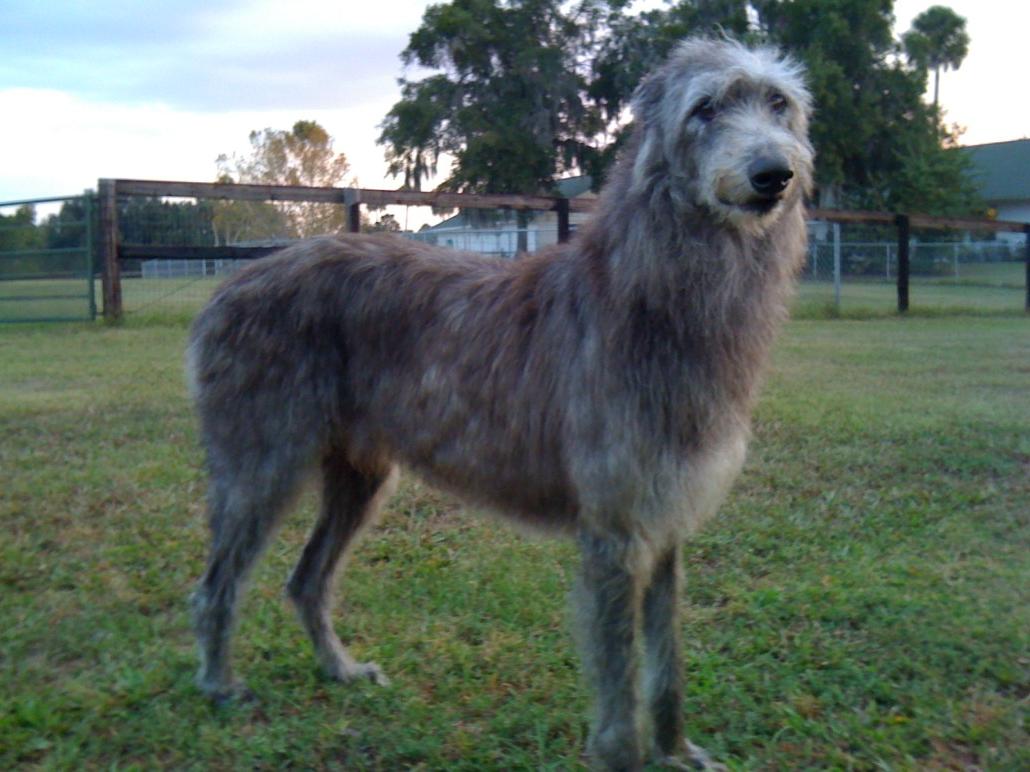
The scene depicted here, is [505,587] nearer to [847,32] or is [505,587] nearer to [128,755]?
[128,755]

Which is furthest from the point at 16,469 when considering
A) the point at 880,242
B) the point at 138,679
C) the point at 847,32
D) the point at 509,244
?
the point at 847,32

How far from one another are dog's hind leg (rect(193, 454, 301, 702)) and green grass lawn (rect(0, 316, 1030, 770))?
198 mm

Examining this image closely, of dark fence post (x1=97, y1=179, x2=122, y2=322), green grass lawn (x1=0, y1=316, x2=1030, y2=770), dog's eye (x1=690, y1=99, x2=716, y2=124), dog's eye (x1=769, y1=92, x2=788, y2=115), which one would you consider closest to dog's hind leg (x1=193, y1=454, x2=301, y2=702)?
green grass lawn (x1=0, y1=316, x2=1030, y2=770)

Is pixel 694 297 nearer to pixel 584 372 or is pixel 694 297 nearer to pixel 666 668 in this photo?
pixel 584 372

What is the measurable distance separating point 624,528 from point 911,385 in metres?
7.99

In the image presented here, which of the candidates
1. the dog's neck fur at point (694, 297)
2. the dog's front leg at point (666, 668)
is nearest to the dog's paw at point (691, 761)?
the dog's front leg at point (666, 668)

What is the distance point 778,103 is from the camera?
3.52 meters

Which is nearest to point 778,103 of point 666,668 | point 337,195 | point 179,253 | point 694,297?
point 694,297

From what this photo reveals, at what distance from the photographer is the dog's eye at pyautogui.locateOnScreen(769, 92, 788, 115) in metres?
3.49

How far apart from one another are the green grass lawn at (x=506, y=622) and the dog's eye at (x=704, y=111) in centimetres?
222

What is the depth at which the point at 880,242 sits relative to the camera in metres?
27.5

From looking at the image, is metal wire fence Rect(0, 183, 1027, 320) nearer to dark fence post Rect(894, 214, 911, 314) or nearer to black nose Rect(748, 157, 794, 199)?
dark fence post Rect(894, 214, 911, 314)

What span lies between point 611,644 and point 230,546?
165 centimetres

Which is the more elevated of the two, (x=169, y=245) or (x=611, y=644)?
(x=169, y=245)
